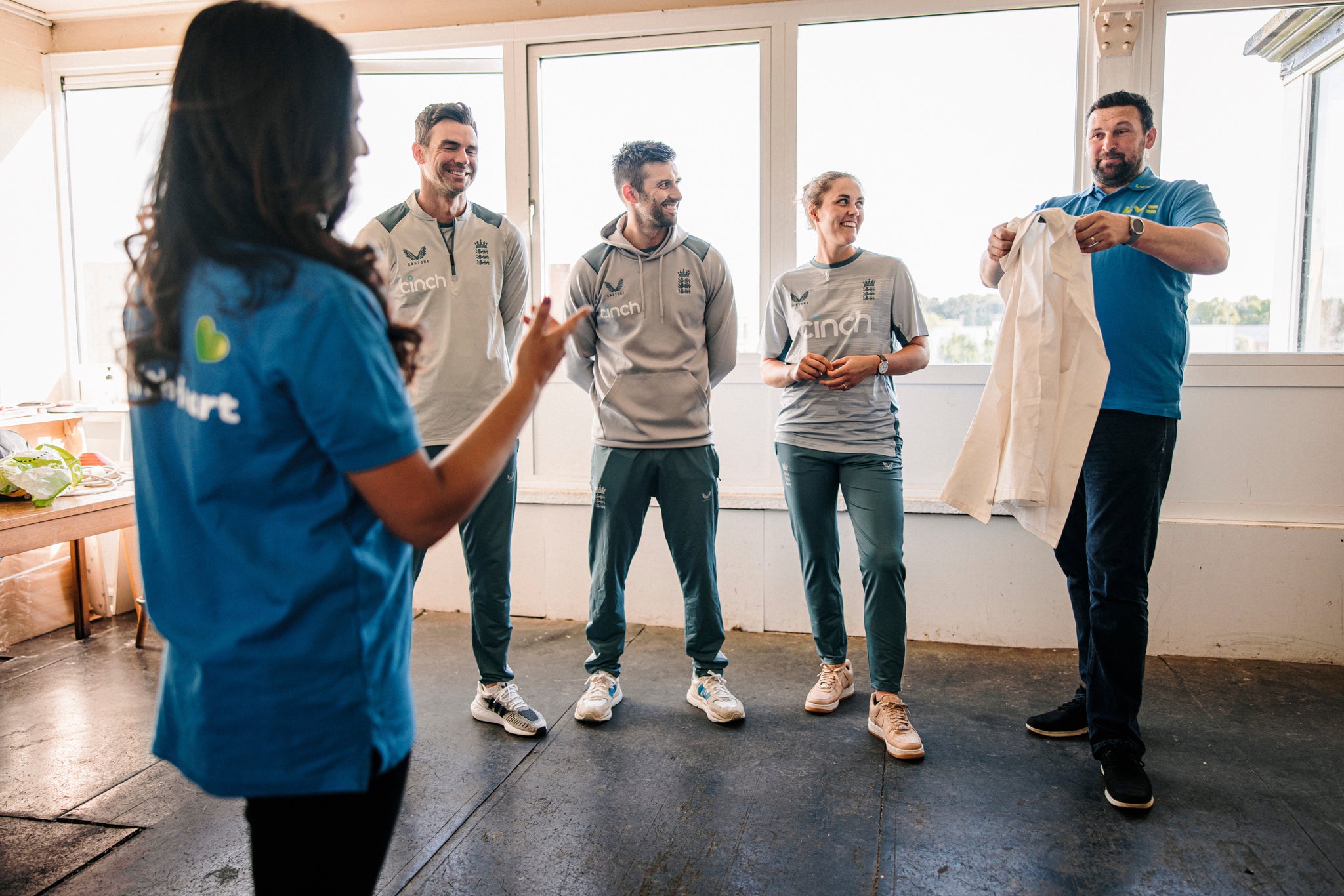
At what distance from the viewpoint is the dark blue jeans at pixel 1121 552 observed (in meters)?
2.22

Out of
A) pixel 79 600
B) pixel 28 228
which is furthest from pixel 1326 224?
pixel 28 228

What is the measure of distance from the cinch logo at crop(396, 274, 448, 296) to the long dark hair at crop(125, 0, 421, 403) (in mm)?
1752

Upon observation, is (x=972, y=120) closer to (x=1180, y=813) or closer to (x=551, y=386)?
(x=551, y=386)

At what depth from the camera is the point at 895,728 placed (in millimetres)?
2525

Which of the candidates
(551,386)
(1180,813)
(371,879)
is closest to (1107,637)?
(1180,813)

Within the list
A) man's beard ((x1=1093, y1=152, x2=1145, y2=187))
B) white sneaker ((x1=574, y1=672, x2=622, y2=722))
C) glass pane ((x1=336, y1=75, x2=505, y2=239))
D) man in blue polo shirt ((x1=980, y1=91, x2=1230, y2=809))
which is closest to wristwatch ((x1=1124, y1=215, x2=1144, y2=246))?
man in blue polo shirt ((x1=980, y1=91, x2=1230, y2=809))

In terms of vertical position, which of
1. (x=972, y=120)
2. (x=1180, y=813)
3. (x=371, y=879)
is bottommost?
(x=1180, y=813)

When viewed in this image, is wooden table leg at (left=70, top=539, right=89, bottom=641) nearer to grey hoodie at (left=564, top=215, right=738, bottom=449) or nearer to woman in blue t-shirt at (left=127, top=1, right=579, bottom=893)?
grey hoodie at (left=564, top=215, right=738, bottom=449)

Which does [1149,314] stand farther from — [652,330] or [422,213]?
[422,213]

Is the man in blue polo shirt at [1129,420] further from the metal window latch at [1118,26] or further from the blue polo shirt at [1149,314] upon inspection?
the metal window latch at [1118,26]

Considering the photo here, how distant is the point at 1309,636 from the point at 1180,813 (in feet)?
5.17

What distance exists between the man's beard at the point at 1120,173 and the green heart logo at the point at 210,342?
2.29 metres

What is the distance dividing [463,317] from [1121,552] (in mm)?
1965

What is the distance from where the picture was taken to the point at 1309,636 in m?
3.24
